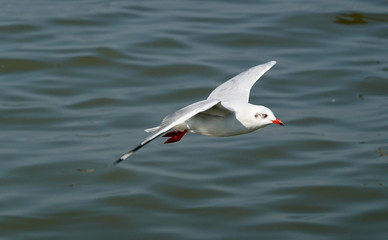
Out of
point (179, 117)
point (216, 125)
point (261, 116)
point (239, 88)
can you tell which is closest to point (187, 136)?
point (239, 88)

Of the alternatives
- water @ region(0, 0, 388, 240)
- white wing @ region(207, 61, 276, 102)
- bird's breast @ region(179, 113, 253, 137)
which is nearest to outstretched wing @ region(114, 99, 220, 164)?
bird's breast @ region(179, 113, 253, 137)

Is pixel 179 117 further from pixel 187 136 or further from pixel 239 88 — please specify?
pixel 187 136

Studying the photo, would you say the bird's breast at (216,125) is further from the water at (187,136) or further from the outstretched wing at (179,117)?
the water at (187,136)

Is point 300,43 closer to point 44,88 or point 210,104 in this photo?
point 44,88

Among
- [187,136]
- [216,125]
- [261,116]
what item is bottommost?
[187,136]

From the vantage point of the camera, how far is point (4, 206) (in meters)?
12.6

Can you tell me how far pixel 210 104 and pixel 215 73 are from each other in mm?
8649

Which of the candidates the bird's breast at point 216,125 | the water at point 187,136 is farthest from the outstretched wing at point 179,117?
the water at point 187,136

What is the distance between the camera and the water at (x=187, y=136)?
1236 cm

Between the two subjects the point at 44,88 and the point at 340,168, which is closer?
the point at 340,168

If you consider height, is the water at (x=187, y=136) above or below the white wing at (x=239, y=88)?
below

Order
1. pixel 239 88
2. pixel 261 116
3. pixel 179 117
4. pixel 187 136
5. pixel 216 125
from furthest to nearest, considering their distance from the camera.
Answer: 1. pixel 187 136
2. pixel 239 88
3. pixel 216 125
4. pixel 261 116
5. pixel 179 117

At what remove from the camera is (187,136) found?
48.0 feet

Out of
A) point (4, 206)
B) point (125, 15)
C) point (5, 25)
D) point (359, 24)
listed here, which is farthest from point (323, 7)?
point (4, 206)
